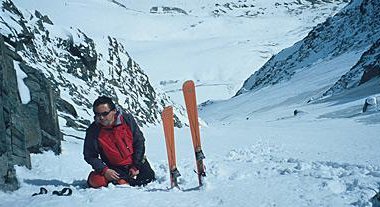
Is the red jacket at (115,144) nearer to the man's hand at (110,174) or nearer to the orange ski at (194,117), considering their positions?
the man's hand at (110,174)

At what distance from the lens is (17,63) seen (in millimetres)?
8703

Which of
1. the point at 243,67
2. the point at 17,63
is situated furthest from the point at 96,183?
the point at 243,67

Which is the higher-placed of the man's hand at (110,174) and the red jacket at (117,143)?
the red jacket at (117,143)

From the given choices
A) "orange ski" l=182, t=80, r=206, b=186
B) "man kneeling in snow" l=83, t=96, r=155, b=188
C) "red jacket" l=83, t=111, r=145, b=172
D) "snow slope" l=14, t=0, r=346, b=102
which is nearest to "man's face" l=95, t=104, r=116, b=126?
"man kneeling in snow" l=83, t=96, r=155, b=188

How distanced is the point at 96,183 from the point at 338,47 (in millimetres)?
64743

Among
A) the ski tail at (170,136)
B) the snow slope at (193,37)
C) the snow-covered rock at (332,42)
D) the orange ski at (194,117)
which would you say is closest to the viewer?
the orange ski at (194,117)

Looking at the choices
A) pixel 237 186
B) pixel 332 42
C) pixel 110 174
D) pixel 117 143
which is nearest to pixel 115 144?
pixel 117 143

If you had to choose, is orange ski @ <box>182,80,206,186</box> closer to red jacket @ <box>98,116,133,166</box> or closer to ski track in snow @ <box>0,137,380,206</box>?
ski track in snow @ <box>0,137,380,206</box>

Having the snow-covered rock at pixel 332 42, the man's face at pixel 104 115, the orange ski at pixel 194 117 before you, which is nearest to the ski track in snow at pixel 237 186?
the orange ski at pixel 194 117

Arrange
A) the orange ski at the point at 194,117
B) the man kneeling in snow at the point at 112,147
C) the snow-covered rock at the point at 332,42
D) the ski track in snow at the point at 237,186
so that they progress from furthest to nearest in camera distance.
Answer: the snow-covered rock at the point at 332,42 → the man kneeling in snow at the point at 112,147 → the orange ski at the point at 194,117 → the ski track in snow at the point at 237,186

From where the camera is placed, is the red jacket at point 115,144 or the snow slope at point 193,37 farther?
the snow slope at point 193,37

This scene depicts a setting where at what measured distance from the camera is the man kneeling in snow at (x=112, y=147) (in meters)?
5.16

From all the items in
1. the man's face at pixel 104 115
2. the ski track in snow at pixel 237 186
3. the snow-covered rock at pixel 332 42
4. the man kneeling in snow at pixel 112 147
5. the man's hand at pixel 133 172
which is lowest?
the ski track in snow at pixel 237 186

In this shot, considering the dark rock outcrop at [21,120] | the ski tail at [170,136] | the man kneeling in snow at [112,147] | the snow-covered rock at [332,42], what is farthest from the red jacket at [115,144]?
the snow-covered rock at [332,42]
